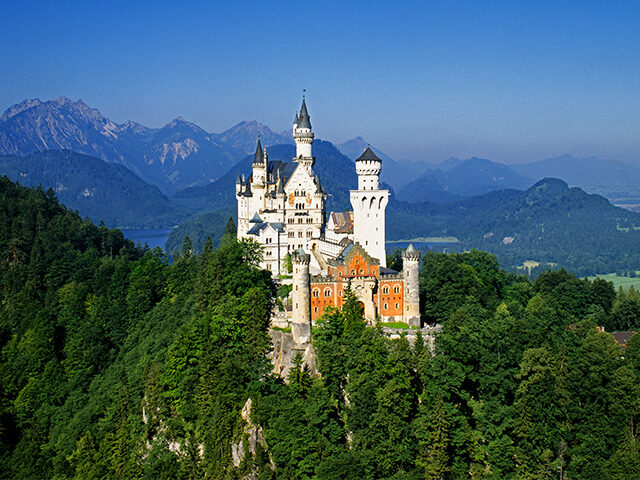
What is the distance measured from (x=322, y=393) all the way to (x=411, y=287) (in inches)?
495

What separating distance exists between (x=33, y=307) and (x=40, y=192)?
132ft

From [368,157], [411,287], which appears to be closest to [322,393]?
[411,287]

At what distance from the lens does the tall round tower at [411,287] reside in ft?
182

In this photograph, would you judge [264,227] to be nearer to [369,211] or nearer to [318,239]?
[318,239]

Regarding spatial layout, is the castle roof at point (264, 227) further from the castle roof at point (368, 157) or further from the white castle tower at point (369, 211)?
the castle roof at point (368, 157)

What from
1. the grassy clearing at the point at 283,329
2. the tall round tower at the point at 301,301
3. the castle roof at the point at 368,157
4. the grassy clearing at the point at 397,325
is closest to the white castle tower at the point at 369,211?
the castle roof at the point at 368,157

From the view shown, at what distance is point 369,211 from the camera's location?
203ft

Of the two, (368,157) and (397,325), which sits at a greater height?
(368,157)

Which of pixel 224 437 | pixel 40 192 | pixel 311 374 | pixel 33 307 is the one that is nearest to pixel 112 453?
pixel 224 437

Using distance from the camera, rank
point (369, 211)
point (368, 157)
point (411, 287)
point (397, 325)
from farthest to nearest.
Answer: point (368, 157) → point (369, 211) → point (411, 287) → point (397, 325)

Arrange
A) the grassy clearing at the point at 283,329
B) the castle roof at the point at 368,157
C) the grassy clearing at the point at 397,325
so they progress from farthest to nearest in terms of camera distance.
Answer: the castle roof at the point at 368,157, the grassy clearing at the point at 397,325, the grassy clearing at the point at 283,329

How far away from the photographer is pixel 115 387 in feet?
203

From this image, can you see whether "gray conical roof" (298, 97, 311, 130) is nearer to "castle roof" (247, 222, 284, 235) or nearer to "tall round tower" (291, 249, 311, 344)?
"castle roof" (247, 222, 284, 235)

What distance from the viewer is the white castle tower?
6162 centimetres
